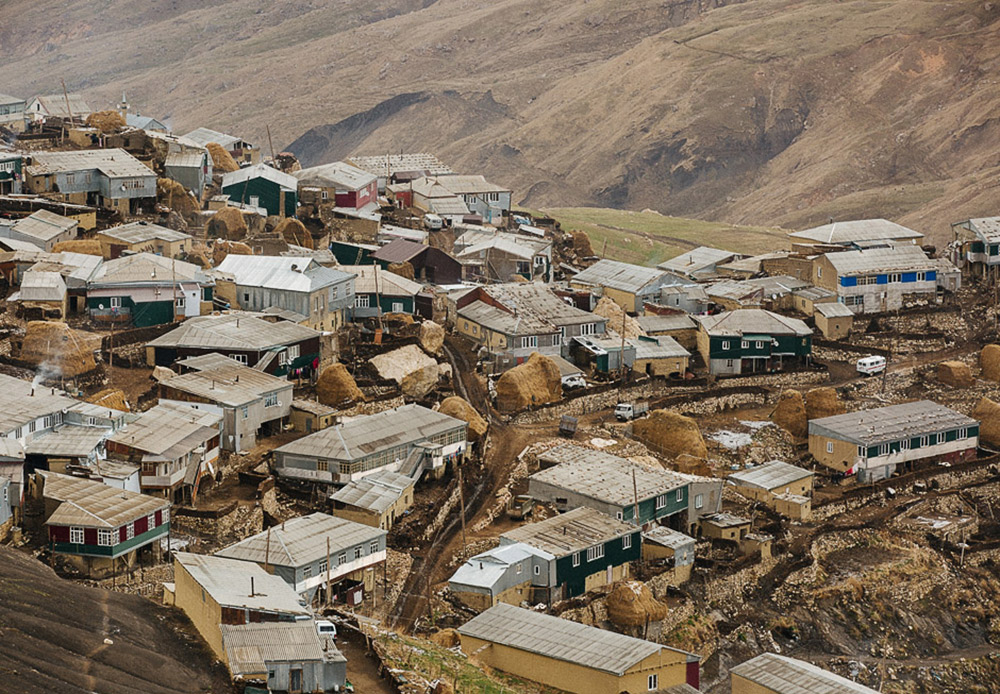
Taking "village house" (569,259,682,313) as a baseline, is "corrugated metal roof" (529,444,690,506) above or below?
below

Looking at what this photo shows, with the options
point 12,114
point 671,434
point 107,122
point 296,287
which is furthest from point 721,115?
point 671,434

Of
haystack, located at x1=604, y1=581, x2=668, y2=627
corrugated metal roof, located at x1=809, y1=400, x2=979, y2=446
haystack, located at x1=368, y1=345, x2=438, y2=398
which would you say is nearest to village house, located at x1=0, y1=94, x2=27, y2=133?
haystack, located at x1=368, y1=345, x2=438, y2=398

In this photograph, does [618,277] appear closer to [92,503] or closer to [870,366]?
[870,366]

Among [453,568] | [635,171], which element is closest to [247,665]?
[453,568]

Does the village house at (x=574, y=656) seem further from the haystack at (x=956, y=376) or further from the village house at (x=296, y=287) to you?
the haystack at (x=956, y=376)

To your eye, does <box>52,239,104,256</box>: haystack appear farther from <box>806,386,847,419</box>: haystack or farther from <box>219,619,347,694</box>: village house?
<box>219,619,347,694</box>: village house

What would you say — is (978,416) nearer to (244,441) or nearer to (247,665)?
(244,441)
